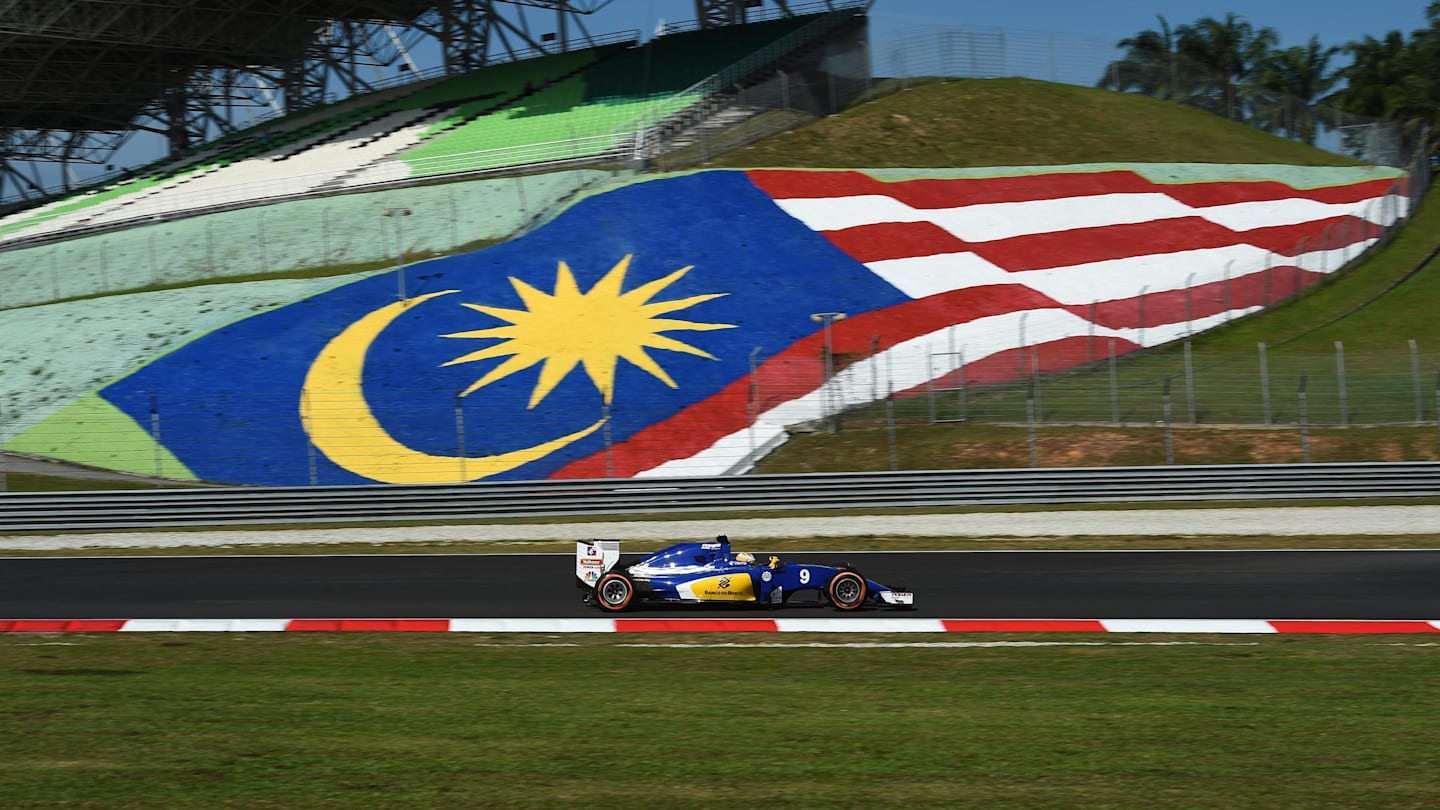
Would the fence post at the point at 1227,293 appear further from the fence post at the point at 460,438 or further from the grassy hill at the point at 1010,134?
the fence post at the point at 460,438

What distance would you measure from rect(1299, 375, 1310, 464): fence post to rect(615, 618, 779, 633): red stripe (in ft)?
45.2

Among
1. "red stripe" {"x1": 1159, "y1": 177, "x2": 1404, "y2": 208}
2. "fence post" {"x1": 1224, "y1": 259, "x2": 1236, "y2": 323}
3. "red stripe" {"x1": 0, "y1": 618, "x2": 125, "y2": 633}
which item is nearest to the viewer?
"red stripe" {"x1": 0, "y1": 618, "x2": 125, "y2": 633}

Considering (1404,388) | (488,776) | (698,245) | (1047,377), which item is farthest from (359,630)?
(698,245)

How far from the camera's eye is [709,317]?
32.2 meters

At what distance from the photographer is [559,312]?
32.0m

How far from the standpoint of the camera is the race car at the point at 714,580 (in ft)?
46.8

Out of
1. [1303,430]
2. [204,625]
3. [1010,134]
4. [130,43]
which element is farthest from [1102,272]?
[130,43]

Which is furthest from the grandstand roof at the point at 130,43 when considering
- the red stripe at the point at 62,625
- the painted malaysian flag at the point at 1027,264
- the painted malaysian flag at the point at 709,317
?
the red stripe at the point at 62,625

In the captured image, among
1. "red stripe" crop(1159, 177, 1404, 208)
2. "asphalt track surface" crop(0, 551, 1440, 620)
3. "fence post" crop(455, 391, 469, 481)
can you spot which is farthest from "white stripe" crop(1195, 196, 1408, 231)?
"asphalt track surface" crop(0, 551, 1440, 620)

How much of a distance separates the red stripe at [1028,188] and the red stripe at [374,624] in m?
26.1

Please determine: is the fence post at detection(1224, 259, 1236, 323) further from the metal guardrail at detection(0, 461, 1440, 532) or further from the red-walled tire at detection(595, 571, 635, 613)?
the red-walled tire at detection(595, 571, 635, 613)

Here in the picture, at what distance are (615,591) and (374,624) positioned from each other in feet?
8.27

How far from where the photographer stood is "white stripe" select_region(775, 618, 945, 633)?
13281 mm

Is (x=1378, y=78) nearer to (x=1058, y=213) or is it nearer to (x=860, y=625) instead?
(x=1058, y=213)
